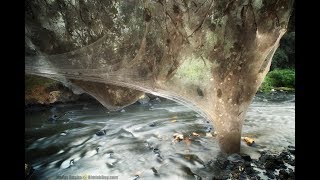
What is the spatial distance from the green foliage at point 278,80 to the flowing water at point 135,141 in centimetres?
621

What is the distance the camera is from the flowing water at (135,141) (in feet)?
19.6

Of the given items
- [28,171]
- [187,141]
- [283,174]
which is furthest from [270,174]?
[28,171]

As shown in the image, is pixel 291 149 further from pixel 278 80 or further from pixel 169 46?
pixel 278 80

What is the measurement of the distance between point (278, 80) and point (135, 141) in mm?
15282

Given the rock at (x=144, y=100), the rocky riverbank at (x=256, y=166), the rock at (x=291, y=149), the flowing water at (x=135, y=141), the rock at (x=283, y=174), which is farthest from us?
the rock at (x=144, y=100)

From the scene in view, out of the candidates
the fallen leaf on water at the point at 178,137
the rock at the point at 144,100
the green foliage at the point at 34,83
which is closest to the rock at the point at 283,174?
the fallen leaf on water at the point at 178,137

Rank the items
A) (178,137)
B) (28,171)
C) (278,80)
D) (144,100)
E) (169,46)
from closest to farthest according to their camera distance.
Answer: (169,46) < (28,171) < (178,137) < (144,100) < (278,80)

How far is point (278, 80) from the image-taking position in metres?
19.7

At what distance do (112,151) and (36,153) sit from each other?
7.36 ft

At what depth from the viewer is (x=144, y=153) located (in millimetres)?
7008

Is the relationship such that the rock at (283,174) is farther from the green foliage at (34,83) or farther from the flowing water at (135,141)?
the green foliage at (34,83)

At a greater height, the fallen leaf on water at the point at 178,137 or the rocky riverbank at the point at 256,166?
the fallen leaf on water at the point at 178,137
